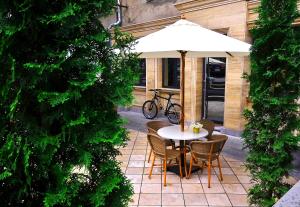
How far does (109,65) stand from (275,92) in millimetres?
2260

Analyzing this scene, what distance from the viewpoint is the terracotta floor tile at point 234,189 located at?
172 inches

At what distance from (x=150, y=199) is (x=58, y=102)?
9.82ft

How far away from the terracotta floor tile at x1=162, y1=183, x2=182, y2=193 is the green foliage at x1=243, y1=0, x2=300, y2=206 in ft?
4.24

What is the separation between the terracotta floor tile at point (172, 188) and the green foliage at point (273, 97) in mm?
1292

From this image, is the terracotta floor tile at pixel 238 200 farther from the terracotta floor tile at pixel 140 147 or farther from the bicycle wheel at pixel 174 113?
the bicycle wheel at pixel 174 113

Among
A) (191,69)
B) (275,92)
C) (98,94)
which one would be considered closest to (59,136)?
(98,94)

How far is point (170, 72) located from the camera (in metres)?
10.4

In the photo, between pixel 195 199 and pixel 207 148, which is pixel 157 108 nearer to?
pixel 207 148

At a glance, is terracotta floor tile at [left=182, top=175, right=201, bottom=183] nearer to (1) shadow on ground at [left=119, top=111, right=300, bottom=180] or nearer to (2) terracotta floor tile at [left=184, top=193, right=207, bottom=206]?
(2) terracotta floor tile at [left=184, top=193, right=207, bottom=206]

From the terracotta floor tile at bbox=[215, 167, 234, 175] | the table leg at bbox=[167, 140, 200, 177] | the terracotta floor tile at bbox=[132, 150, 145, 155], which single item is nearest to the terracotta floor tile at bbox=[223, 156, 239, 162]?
the terracotta floor tile at bbox=[215, 167, 234, 175]

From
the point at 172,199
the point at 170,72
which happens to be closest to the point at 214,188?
the point at 172,199

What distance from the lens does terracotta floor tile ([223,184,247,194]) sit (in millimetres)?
4375

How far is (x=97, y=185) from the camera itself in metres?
Result: 1.92

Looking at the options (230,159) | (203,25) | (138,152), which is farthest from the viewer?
A: (203,25)
